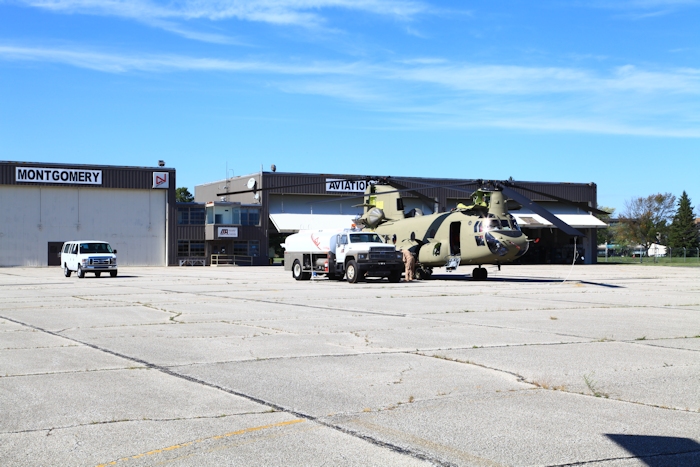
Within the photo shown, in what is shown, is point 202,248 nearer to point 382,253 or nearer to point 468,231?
point 382,253

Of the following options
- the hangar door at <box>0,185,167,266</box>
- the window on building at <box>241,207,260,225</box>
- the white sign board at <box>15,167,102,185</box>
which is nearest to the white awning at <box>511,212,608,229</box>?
the window on building at <box>241,207,260,225</box>

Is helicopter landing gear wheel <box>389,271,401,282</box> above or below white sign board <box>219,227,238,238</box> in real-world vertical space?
below

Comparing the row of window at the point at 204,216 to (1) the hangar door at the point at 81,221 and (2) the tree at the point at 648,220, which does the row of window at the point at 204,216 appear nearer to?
(1) the hangar door at the point at 81,221

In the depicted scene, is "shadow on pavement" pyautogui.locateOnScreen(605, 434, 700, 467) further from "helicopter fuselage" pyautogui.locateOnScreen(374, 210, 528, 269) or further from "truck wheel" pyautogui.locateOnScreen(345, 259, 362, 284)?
"helicopter fuselage" pyautogui.locateOnScreen(374, 210, 528, 269)

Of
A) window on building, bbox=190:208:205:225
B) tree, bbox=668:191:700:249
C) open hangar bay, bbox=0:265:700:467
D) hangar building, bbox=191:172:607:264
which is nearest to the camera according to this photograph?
open hangar bay, bbox=0:265:700:467

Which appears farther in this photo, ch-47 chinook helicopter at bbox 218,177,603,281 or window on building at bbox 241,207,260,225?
window on building at bbox 241,207,260,225

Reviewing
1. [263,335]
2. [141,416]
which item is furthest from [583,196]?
[141,416]

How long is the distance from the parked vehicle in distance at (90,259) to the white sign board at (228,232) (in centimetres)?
2563

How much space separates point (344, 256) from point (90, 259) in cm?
1390

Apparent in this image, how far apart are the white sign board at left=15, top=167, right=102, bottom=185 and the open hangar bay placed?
156 feet

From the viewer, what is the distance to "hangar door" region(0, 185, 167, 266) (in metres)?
58.9

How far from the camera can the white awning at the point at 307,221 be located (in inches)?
2505

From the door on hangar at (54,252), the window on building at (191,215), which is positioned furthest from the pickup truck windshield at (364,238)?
the door on hangar at (54,252)

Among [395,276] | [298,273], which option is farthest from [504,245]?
[298,273]
